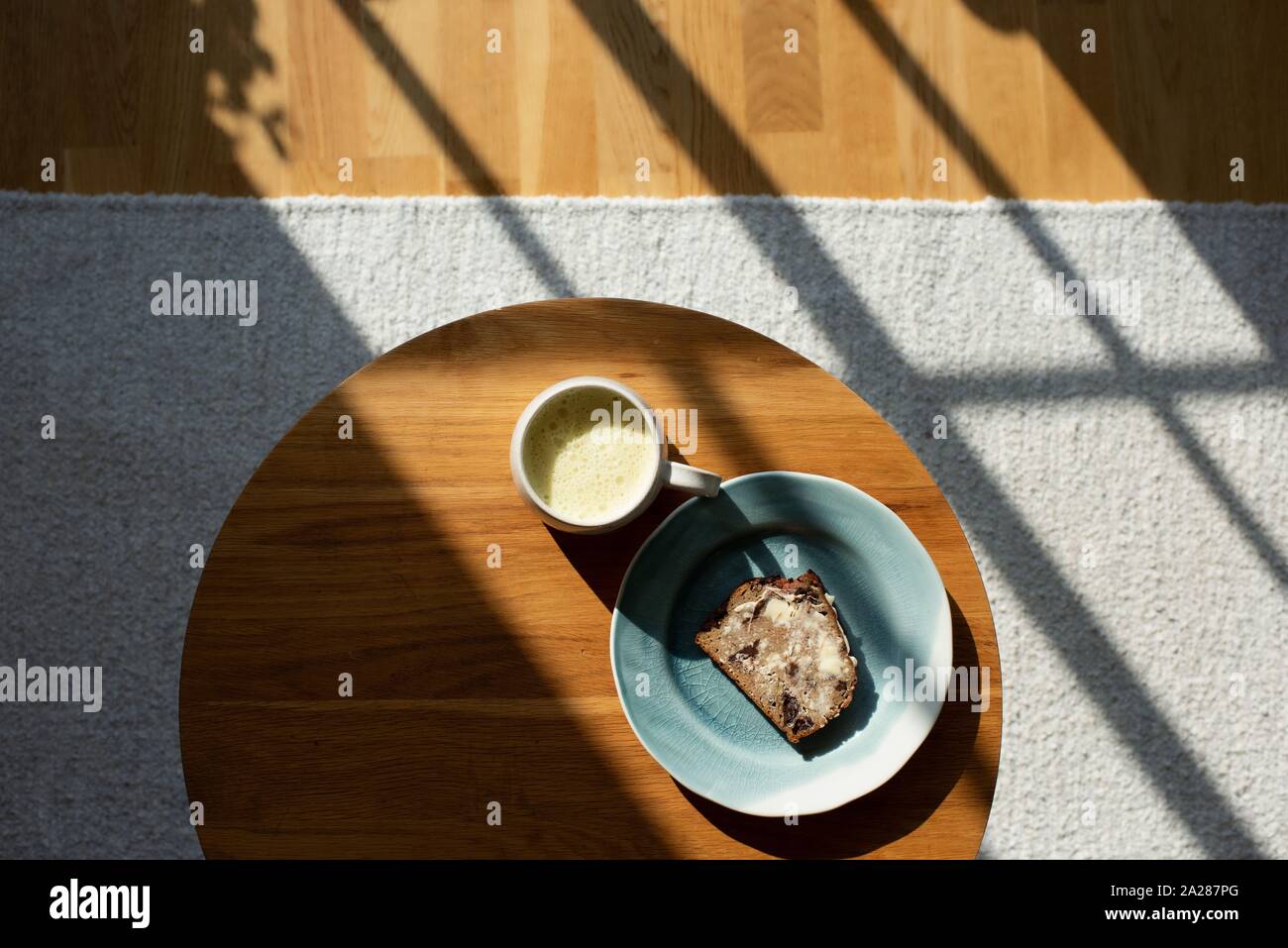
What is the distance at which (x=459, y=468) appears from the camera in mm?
1069

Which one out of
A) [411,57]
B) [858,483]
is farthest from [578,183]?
[858,483]

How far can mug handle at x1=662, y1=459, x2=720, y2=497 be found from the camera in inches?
39.0

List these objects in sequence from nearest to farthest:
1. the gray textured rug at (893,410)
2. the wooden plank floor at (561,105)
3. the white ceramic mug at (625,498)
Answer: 1. the white ceramic mug at (625,498)
2. the gray textured rug at (893,410)
3. the wooden plank floor at (561,105)

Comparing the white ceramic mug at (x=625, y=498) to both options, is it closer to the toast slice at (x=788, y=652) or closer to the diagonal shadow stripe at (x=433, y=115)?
the toast slice at (x=788, y=652)

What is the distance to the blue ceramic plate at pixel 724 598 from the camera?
1.02m

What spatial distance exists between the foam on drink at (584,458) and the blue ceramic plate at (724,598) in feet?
0.21

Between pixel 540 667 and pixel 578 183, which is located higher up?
pixel 578 183

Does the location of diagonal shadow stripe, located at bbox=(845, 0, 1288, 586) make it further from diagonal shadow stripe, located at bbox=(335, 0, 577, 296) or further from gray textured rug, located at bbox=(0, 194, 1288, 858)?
diagonal shadow stripe, located at bbox=(335, 0, 577, 296)

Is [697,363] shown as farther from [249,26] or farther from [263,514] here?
[249,26]

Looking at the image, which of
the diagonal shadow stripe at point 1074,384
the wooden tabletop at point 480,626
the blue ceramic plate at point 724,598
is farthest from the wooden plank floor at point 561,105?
the blue ceramic plate at point 724,598

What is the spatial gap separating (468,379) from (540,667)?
0.31 meters

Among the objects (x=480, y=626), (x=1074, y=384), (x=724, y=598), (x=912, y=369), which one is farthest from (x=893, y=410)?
(x=480, y=626)

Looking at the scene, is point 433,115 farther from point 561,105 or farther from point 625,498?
point 625,498

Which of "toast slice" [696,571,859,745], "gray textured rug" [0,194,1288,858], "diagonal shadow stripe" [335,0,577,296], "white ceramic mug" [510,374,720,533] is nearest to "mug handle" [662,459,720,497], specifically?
"white ceramic mug" [510,374,720,533]
